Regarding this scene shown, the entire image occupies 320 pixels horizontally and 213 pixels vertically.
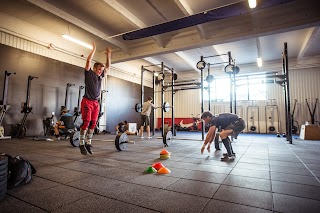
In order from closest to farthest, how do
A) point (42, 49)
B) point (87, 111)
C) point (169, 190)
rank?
point (169, 190), point (87, 111), point (42, 49)

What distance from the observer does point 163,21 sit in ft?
21.3

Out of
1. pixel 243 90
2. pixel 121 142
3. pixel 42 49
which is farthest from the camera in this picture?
pixel 243 90

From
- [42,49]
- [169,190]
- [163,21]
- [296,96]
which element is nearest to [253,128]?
[296,96]

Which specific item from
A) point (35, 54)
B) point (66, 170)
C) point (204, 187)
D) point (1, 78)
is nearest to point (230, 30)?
point (204, 187)

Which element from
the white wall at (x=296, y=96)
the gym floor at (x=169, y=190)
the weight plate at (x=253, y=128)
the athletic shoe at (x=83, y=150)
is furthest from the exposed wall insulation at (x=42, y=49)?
the white wall at (x=296, y=96)

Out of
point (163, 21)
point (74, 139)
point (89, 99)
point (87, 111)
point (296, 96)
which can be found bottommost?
point (74, 139)

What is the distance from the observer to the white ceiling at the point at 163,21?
17.7ft

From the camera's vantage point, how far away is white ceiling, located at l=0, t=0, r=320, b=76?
17.7 ft

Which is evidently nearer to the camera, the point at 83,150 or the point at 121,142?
the point at 83,150

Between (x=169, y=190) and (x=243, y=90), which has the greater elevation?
(x=243, y=90)

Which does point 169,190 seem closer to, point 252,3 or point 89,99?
point 89,99

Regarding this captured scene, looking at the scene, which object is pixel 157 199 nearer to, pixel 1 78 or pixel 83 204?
pixel 83 204

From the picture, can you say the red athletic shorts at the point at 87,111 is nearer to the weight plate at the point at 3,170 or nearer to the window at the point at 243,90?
the weight plate at the point at 3,170

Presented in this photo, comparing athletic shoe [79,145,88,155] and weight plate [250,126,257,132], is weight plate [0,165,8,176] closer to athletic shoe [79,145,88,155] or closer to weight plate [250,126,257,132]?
athletic shoe [79,145,88,155]
